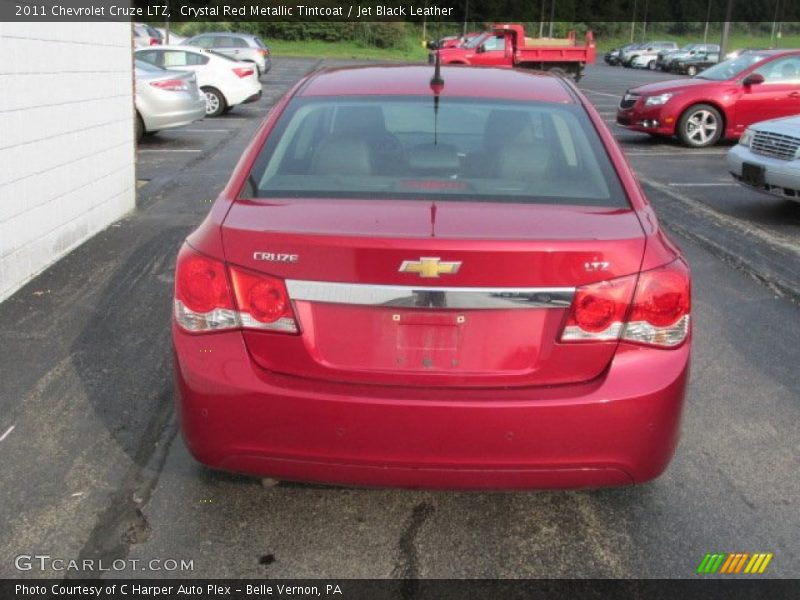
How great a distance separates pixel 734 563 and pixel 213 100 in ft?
58.8

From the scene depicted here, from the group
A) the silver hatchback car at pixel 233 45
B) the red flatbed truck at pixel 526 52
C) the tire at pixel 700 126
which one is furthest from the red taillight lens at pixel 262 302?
the silver hatchback car at pixel 233 45

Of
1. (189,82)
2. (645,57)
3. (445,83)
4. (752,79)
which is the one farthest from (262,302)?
(645,57)

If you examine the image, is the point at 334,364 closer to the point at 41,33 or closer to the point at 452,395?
the point at 452,395

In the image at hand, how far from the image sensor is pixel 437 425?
9.51 feet

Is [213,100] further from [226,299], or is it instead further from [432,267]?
[432,267]

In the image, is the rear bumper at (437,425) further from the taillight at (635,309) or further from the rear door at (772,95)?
the rear door at (772,95)

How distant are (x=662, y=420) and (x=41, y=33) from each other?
5.65m

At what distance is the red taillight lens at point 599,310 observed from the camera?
9.58 feet

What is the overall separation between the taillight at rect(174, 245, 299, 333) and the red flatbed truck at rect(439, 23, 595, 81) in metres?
25.9

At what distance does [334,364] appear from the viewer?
2961mm

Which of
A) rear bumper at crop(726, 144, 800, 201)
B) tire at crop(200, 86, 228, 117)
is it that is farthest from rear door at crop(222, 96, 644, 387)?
tire at crop(200, 86, 228, 117)

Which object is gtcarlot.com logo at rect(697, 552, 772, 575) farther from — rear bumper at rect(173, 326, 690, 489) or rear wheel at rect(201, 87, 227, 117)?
rear wheel at rect(201, 87, 227, 117)

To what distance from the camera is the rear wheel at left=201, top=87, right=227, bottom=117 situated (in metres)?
19.5

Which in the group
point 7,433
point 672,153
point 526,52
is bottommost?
point 7,433
